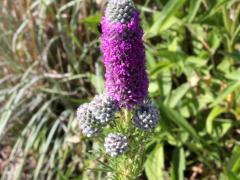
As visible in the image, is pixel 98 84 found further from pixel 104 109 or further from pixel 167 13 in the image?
pixel 104 109

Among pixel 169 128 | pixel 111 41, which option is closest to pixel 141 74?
pixel 111 41

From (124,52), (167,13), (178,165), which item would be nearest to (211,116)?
(178,165)

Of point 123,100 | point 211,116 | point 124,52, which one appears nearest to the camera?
point 124,52

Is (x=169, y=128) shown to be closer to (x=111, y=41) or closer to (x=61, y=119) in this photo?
(x=61, y=119)

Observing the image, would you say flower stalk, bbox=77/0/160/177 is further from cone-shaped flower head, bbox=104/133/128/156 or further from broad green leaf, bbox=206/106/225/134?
broad green leaf, bbox=206/106/225/134

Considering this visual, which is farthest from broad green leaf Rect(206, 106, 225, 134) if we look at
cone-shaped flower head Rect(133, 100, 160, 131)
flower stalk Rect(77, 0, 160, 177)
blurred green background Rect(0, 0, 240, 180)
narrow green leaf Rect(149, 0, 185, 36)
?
cone-shaped flower head Rect(133, 100, 160, 131)

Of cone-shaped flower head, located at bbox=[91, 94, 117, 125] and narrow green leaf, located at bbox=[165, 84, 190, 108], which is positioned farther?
narrow green leaf, located at bbox=[165, 84, 190, 108]

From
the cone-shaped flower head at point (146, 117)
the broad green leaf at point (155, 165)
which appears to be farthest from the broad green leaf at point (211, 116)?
the cone-shaped flower head at point (146, 117)
